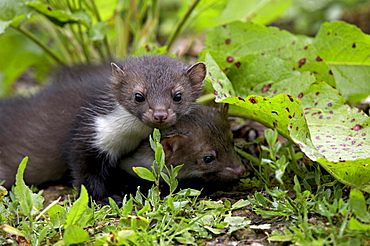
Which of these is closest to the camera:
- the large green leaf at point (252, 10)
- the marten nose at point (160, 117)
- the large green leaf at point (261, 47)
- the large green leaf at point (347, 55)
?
the marten nose at point (160, 117)

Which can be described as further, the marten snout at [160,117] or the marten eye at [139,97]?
the marten eye at [139,97]

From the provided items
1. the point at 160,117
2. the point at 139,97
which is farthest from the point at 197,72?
the point at 160,117

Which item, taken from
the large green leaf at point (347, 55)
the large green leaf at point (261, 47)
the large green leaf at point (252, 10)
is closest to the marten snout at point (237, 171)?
the large green leaf at point (261, 47)

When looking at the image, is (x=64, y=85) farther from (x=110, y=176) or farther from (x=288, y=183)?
(x=288, y=183)

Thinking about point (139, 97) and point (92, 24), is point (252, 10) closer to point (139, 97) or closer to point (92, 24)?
point (92, 24)

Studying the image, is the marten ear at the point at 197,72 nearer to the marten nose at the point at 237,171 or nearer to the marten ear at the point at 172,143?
the marten ear at the point at 172,143

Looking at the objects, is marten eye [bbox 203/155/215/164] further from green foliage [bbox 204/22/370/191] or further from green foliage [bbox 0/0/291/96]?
green foliage [bbox 0/0/291/96]

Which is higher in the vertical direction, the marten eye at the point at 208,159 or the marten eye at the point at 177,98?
the marten eye at the point at 177,98

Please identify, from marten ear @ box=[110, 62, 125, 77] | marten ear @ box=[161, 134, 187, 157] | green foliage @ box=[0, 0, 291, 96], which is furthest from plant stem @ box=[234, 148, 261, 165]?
green foliage @ box=[0, 0, 291, 96]
